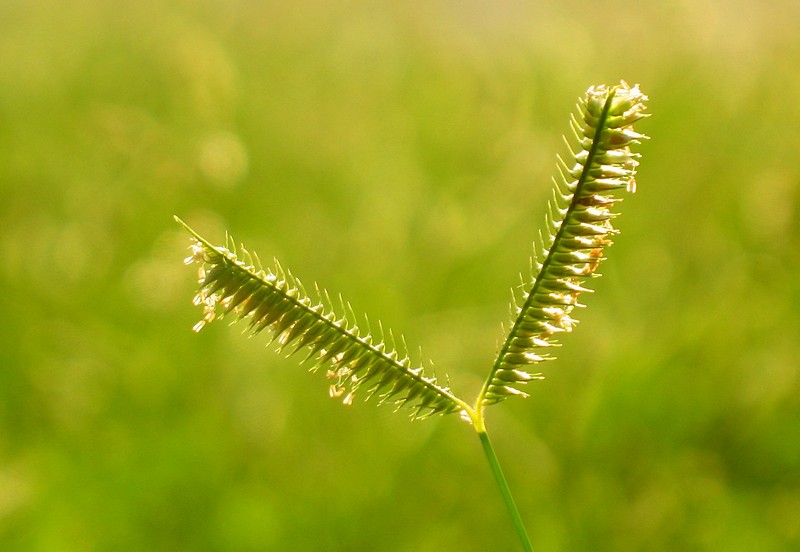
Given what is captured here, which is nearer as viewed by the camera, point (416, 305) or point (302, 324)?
point (302, 324)

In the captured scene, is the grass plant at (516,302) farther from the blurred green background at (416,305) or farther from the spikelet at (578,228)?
the blurred green background at (416,305)

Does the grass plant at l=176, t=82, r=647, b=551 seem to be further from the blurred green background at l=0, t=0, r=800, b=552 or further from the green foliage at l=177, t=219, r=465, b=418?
the blurred green background at l=0, t=0, r=800, b=552

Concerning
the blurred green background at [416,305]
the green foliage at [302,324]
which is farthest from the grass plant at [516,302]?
the blurred green background at [416,305]

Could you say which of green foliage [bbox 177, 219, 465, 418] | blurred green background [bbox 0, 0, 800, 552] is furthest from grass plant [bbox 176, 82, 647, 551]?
blurred green background [bbox 0, 0, 800, 552]

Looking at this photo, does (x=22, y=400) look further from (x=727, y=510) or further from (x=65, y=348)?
(x=727, y=510)

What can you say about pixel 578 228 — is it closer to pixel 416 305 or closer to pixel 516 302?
pixel 516 302

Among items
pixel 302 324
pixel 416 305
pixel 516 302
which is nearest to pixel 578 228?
pixel 516 302

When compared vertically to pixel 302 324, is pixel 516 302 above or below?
Answer: above
